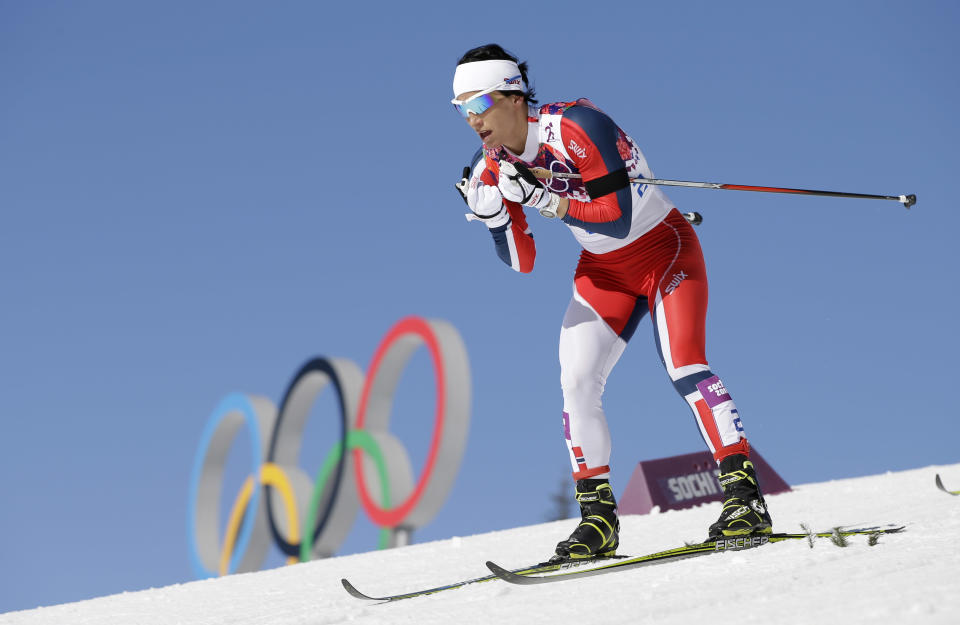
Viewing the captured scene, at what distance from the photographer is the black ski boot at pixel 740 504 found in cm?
378

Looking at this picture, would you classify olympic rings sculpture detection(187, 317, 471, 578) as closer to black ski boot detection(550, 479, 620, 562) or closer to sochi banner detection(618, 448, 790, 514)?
sochi banner detection(618, 448, 790, 514)

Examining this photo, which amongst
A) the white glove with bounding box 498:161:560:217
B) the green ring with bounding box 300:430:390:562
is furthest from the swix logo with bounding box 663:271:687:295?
the green ring with bounding box 300:430:390:562

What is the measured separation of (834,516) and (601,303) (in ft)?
7.65

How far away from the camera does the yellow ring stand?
648 inches

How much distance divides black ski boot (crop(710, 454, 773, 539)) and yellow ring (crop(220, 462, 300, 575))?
12846 millimetres

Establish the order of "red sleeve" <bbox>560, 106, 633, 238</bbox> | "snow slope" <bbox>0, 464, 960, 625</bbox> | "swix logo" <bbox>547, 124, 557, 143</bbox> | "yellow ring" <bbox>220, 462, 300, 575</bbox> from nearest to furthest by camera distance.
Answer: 1. "snow slope" <bbox>0, 464, 960, 625</bbox>
2. "red sleeve" <bbox>560, 106, 633, 238</bbox>
3. "swix logo" <bbox>547, 124, 557, 143</bbox>
4. "yellow ring" <bbox>220, 462, 300, 575</bbox>

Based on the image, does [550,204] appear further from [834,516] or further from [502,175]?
[834,516]

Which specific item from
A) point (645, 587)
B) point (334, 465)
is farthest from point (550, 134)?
point (334, 465)

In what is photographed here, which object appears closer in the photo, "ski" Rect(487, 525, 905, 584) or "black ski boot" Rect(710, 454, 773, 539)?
"ski" Rect(487, 525, 905, 584)

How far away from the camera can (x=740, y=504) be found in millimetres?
3840

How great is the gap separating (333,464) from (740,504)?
12.5 meters

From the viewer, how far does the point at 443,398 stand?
12.8 metres

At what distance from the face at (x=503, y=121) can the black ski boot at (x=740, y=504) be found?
171 centimetres

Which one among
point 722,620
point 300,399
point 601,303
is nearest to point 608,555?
point 601,303
